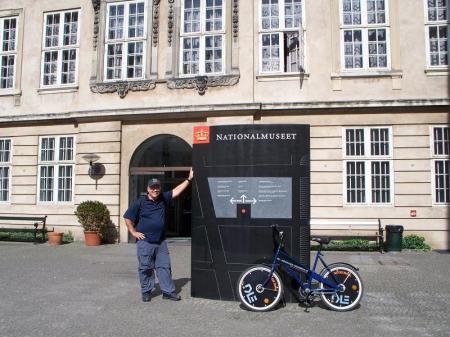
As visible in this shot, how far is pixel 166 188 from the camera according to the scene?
18125 mm

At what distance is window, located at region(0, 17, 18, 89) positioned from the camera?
1866cm

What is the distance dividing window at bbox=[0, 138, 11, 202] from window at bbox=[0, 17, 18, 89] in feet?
7.60

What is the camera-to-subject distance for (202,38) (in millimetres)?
16516

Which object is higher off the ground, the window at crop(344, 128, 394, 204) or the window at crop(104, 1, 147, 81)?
the window at crop(104, 1, 147, 81)

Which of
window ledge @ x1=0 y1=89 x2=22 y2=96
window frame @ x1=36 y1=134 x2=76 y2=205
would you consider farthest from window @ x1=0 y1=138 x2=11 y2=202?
window ledge @ x1=0 y1=89 x2=22 y2=96

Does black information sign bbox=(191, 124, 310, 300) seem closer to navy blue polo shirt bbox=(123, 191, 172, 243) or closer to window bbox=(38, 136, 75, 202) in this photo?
navy blue polo shirt bbox=(123, 191, 172, 243)

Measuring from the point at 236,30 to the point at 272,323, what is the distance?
12.0m

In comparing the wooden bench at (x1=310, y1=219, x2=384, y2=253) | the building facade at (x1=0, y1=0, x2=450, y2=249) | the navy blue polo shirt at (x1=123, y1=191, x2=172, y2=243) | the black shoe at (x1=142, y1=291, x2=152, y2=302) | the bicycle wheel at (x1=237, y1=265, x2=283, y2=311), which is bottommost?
the black shoe at (x1=142, y1=291, x2=152, y2=302)

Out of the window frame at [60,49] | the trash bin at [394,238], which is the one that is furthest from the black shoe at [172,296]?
the window frame at [60,49]

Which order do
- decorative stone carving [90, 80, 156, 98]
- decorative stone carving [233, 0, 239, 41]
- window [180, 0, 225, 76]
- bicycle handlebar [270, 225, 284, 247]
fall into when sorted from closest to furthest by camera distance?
bicycle handlebar [270, 225, 284, 247], decorative stone carving [233, 0, 239, 41], window [180, 0, 225, 76], decorative stone carving [90, 80, 156, 98]

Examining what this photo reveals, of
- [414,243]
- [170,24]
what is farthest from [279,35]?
[414,243]

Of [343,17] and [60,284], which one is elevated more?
[343,17]

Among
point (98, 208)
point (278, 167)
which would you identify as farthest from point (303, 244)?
point (98, 208)

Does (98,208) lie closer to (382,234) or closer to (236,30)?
(236,30)
